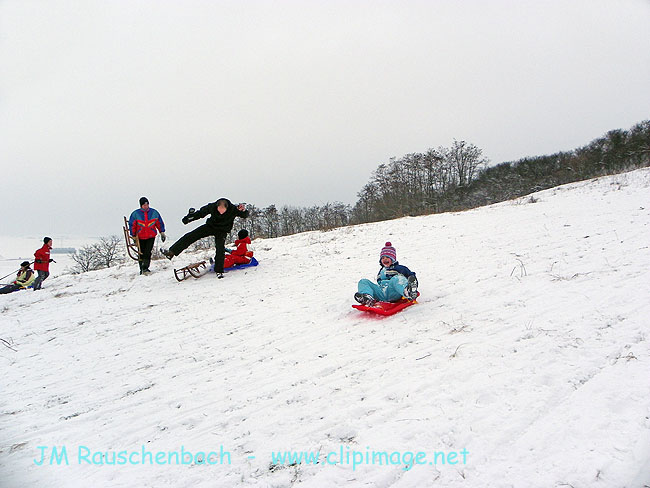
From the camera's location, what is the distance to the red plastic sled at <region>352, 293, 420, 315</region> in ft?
14.7

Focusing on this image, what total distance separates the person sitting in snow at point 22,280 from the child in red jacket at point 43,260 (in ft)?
2.77

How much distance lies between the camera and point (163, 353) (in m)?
4.11

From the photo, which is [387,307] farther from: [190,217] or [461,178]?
[461,178]

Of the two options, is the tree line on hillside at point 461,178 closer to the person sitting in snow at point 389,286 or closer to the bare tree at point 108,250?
the bare tree at point 108,250

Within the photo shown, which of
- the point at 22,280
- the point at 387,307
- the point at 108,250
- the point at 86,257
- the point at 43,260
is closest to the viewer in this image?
the point at 387,307

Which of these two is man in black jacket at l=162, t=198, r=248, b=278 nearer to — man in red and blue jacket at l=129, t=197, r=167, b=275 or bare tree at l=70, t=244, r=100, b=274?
man in red and blue jacket at l=129, t=197, r=167, b=275

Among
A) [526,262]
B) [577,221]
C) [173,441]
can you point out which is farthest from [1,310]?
[577,221]

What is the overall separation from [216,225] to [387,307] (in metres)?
5.35

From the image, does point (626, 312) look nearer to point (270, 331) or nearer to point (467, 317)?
point (467, 317)

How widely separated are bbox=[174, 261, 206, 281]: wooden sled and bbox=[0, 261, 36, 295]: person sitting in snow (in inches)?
246

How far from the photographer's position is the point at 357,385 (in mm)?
2885

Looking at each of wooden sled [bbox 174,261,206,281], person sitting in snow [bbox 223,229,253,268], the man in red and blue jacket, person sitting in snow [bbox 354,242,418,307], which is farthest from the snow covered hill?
the man in red and blue jacket

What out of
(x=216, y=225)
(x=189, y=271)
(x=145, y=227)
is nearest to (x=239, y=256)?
(x=216, y=225)

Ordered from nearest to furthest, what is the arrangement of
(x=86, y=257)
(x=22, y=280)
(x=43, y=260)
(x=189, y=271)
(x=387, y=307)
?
(x=387, y=307) → (x=189, y=271) → (x=43, y=260) → (x=22, y=280) → (x=86, y=257)
